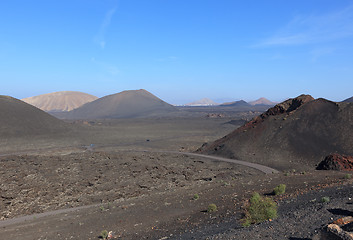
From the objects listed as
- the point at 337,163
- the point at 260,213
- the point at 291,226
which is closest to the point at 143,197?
the point at 260,213

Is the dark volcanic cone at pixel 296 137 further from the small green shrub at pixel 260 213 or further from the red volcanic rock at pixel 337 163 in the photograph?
the small green shrub at pixel 260 213

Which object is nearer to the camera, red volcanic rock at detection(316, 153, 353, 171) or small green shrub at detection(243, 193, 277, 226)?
small green shrub at detection(243, 193, 277, 226)

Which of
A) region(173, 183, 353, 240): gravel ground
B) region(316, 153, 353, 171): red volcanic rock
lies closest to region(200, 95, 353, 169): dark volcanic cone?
region(316, 153, 353, 171): red volcanic rock

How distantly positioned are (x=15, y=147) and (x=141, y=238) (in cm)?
6671

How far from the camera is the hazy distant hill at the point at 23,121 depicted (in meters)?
89.0

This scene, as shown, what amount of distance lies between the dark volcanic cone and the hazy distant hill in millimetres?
58114

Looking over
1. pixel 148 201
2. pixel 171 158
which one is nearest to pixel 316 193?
pixel 148 201

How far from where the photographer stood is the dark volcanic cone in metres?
44.6

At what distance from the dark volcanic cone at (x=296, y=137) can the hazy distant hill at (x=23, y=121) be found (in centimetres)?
5811

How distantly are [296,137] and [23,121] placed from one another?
84.6m

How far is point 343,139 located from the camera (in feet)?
150

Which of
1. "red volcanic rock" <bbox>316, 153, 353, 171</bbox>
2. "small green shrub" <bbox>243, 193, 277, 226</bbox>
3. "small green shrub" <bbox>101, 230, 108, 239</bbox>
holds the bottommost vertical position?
"red volcanic rock" <bbox>316, 153, 353, 171</bbox>

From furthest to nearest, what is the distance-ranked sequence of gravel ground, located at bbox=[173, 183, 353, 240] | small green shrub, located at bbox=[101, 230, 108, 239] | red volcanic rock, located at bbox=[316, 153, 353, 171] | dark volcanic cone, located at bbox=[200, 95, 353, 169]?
1. dark volcanic cone, located at bbox=[200, 95, 353, 169]
2. red volcanic rock, located at bbox=[316, 153, 353, 171]
3. small green shrub, located at bbox=[101, 230, 108, 239]
4. gravel ground, located at bbox=[173, 183, 353, 240]

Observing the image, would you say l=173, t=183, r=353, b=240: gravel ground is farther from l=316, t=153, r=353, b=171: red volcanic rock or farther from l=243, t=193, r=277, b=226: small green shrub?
l=316, t=153, r=353, b=171: red volcanic rock
